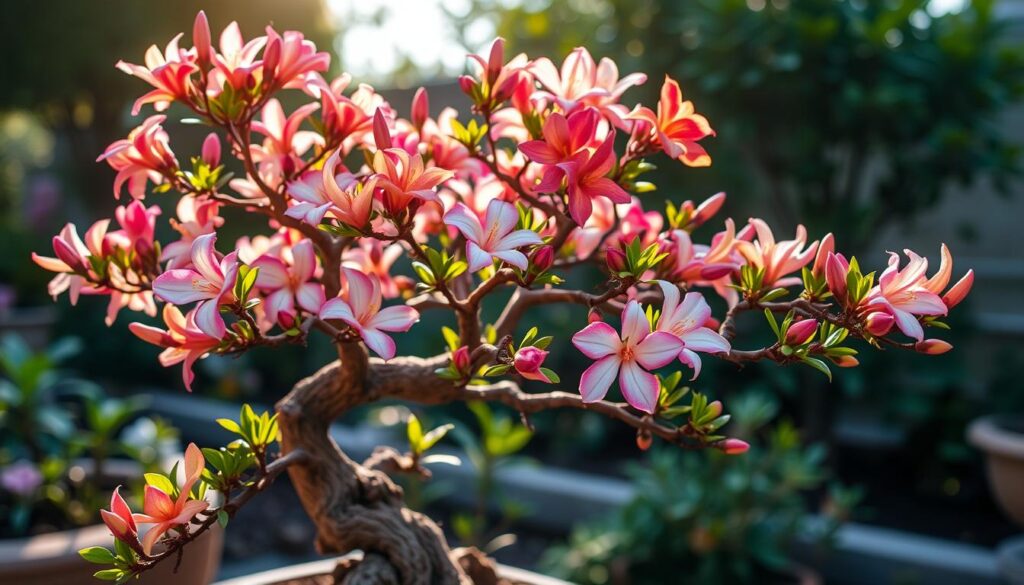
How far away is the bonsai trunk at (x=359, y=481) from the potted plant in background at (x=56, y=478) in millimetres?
283

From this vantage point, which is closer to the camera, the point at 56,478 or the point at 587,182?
the point at 587,182

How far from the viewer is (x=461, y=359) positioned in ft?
2.70

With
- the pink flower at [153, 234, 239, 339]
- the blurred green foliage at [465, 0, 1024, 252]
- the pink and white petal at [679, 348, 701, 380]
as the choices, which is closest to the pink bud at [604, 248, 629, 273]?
the pink and white petal at [679, 348, 701, 380]

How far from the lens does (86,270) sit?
93cm

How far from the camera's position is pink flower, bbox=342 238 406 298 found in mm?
1086

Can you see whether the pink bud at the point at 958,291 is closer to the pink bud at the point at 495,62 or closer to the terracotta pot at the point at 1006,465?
the pink bud at the point at 495,62

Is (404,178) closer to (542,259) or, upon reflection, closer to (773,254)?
(542,259)

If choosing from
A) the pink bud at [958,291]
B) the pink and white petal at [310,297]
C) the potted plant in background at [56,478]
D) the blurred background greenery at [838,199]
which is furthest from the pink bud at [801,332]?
the blurred background greenery at [838,199]

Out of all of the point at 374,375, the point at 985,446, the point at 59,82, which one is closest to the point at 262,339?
the point at 374,375

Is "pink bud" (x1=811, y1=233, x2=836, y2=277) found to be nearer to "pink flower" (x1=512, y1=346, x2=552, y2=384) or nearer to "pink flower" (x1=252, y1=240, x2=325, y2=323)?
"pink flower" (x1=512, y1=346, x2=552, y2=384)

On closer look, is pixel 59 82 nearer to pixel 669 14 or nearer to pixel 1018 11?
pixel 669 14

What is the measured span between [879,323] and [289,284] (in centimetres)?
54

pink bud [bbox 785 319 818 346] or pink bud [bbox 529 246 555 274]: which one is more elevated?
pink bud [bbox 529 246 555 274]

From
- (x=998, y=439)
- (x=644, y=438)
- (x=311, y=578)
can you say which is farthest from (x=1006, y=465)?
(x=311, y=578)
